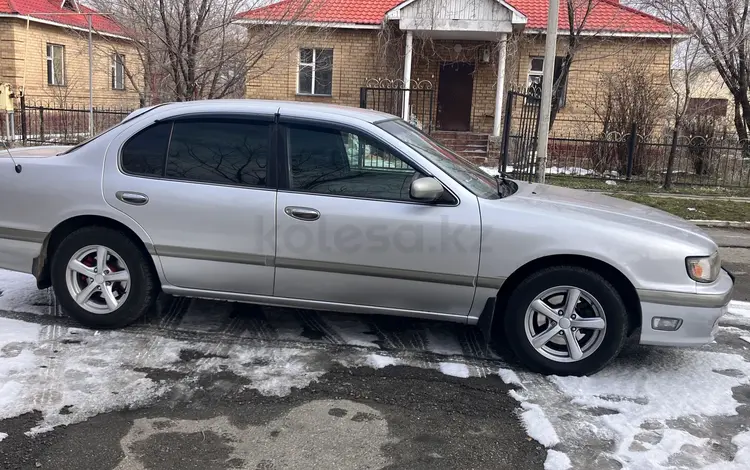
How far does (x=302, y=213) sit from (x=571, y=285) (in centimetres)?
175

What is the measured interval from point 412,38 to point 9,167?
16.3m

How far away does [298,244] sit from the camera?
171 inches

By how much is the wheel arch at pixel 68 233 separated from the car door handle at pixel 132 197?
16 cm

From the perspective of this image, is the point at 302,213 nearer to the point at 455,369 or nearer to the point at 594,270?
the point at 455,369

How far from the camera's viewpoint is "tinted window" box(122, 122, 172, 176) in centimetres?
455

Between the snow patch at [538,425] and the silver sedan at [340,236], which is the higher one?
the silver sedan at [340,236]

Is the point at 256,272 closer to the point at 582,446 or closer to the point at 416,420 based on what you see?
the point at 416,420

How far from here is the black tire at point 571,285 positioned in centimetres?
404

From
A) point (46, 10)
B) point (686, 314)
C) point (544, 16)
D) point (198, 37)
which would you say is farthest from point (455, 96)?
point (686, 314)

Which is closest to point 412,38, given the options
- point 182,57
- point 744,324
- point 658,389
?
point 182,57

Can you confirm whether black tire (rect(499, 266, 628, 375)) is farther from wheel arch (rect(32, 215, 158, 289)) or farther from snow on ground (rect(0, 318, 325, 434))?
wheel arch (rect(32, 215, 158, 289))

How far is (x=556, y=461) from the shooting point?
3.23 meters

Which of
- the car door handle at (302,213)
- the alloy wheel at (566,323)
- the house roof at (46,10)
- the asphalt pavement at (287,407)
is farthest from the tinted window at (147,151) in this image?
the house roof at (46,10)

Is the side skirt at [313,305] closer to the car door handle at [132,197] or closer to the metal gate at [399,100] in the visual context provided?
the car door handle at [132,197]
